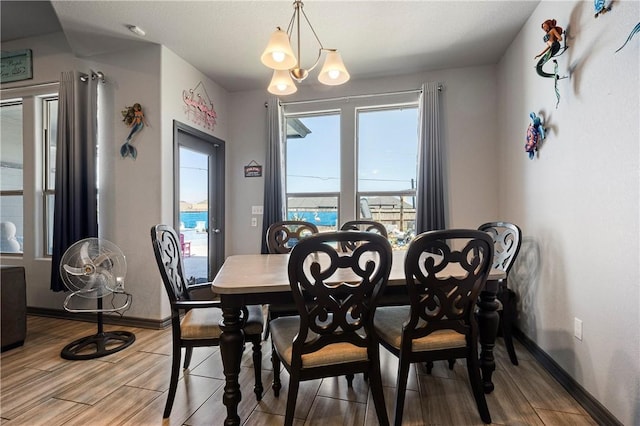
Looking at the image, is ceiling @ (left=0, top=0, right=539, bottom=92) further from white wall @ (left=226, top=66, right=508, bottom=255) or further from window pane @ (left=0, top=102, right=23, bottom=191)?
window pane @ (left=0, top=102, right=23, bottom=191)

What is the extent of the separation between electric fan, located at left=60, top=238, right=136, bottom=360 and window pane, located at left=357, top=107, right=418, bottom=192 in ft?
8.59

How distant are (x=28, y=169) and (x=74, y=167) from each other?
94cm

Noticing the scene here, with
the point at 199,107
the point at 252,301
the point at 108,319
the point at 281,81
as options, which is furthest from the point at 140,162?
the point at 252,301

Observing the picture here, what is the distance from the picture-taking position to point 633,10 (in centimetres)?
139

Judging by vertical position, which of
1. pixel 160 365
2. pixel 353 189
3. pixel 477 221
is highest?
pixel 353 189

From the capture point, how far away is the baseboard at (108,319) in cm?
285

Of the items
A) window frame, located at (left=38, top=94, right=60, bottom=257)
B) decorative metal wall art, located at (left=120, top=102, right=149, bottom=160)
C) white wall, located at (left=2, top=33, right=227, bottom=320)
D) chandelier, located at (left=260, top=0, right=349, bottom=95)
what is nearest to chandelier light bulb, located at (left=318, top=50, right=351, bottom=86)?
chandelier, located at (left=260, top=0, right=349, bottom=95)

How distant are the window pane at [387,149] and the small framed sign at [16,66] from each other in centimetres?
376

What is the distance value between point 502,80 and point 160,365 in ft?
13.3

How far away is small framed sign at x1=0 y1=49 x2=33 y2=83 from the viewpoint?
10.7 ft

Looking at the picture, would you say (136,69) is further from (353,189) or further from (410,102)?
(410,102)

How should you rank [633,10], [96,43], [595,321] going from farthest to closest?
[96,43] → [595,321] → [633,10]

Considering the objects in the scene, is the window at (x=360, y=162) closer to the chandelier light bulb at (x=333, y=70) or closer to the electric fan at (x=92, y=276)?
the chandelier light bulb at (x=333, y=70)

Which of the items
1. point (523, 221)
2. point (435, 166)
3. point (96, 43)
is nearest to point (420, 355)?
point (523, 221)
